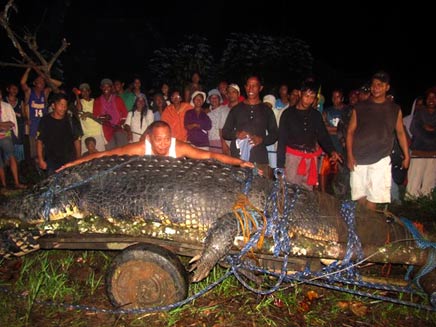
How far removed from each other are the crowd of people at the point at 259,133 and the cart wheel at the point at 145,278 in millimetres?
1270

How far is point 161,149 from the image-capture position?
3.74 m

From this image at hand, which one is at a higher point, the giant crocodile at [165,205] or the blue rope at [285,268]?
the giant crocodile at [165,205]

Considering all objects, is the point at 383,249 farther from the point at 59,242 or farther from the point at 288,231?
the point at 59,242

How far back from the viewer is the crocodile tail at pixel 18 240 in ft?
10.1

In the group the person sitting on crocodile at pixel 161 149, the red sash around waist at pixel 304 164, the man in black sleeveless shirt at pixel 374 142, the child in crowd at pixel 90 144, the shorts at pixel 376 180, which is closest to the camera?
the person sitting on crocodile at pixel 161 149

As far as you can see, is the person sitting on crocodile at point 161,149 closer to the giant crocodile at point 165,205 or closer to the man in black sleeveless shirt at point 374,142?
the giant crocodile at point 165,205

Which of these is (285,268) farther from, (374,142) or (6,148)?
(6,148)

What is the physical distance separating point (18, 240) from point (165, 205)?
134 centimetres

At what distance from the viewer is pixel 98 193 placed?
10.7ft

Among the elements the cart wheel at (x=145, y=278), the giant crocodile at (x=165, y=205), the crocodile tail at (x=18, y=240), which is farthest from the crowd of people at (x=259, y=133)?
the cart wheel at (x=145, y=278)

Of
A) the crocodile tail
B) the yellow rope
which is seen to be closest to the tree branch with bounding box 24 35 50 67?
the crocodile tail

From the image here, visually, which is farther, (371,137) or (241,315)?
(371,137)

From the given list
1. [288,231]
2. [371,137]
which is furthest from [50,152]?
[371,137]

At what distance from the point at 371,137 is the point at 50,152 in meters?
4.38
